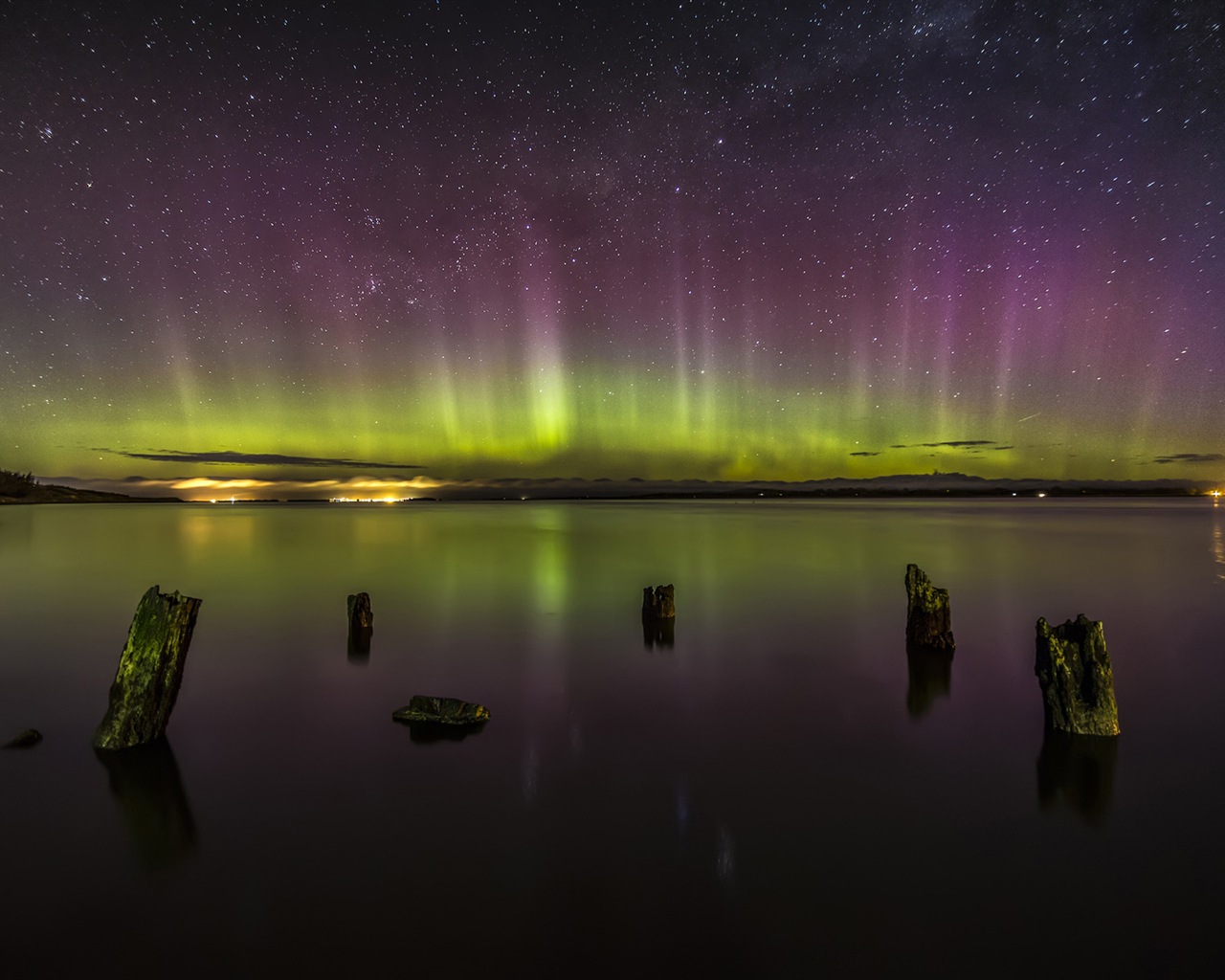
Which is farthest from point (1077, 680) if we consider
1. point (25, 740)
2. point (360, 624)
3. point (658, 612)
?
point (25, 740)

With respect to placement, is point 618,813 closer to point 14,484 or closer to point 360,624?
point 360,624

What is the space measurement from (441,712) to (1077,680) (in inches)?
286

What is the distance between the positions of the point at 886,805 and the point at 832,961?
2144mm

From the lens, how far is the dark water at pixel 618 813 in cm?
395

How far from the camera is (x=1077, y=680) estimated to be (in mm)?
7160

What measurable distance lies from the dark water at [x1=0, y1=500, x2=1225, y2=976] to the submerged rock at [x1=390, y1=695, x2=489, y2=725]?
Result: 0.29m

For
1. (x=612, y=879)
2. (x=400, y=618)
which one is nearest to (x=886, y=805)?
(x=612, y=879)

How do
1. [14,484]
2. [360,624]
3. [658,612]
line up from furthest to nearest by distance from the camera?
[14,484] < [658,612] < [360,624]

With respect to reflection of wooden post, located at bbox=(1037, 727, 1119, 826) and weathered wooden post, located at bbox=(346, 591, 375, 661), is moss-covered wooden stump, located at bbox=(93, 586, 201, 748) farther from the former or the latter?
reflection of wooden post, located at bbox=(1037, 727, 1119, 826)

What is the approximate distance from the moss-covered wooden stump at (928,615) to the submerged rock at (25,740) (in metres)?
12.5

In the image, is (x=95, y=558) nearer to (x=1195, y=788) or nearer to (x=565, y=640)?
(x=565, y=640)

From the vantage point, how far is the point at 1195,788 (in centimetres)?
597

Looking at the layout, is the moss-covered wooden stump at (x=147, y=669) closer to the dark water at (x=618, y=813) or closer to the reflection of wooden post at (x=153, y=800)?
the reflection of wooden post at (x=153, y=800)

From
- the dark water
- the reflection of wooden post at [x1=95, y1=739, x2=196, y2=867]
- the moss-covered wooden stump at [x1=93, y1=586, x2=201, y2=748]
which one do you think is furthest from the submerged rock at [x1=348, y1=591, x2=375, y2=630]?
the moss-covered wooden stump at [x1=93, y1=586, x2=201, y2=748]
